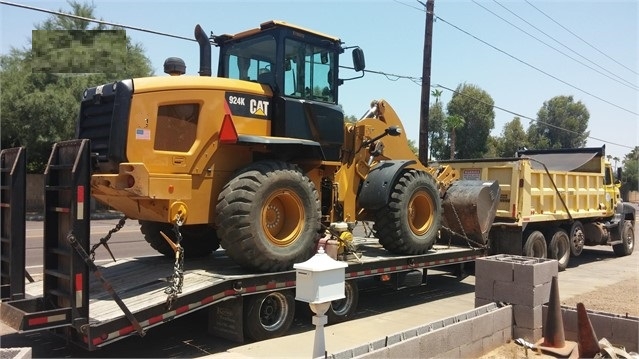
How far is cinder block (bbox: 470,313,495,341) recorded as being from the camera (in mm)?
6230

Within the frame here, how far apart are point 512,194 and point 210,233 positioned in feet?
22.3

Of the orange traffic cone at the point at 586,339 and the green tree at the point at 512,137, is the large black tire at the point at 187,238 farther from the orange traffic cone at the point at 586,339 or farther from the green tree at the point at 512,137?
the green tree at the point at 512,137

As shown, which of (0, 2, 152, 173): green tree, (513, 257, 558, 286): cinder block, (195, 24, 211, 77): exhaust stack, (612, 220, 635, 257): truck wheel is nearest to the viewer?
(513, 257, 558, 286): cinder block

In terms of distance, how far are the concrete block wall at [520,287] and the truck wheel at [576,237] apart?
7587 millimetres

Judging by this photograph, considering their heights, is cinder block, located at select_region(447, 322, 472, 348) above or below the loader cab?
below

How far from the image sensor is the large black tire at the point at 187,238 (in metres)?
8.16

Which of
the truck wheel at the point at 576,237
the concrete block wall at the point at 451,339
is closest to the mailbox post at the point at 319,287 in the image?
the concrete block wall at the point at 451,339

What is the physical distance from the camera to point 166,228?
26.7 ft

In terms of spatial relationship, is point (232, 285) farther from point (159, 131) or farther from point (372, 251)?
point (372, 251)

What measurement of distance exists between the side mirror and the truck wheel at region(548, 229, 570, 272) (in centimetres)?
760

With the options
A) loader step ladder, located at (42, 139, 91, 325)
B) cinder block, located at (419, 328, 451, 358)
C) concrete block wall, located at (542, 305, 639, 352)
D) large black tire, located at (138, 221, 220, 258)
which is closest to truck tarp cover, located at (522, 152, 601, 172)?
concrete block wall, located at (542, 305, 639, 352)

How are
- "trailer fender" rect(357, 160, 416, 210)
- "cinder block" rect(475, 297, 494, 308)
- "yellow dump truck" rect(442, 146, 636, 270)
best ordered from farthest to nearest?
"yellow dump truck" rect(442, 146, 636, 270) < "trailer fender" rect(357, 160, 416, 210) < "cinder block" rect(475, 297, 494, 308)

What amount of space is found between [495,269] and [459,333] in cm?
143

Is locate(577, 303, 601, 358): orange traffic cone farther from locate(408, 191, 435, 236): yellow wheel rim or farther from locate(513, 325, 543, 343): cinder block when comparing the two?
locate(408, 191, 435, 236): yellow wheel rim
